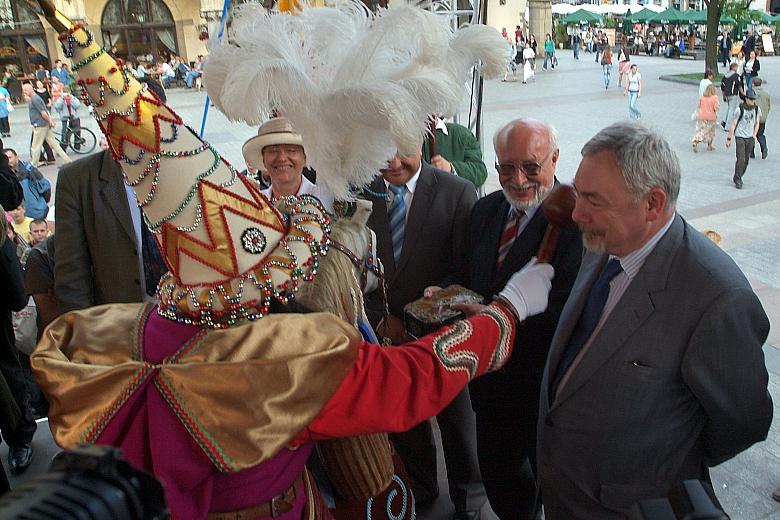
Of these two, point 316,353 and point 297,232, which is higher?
point 297,232

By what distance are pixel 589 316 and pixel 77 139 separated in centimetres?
1388

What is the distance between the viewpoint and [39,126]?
39.8 ft

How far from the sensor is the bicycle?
13156mm

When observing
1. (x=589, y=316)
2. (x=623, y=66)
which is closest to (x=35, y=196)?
(x=589, y=316)

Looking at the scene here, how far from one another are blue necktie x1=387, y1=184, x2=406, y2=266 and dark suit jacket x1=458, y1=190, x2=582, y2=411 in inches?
17.4

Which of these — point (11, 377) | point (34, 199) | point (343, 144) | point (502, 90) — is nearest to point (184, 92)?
point (502, 90)

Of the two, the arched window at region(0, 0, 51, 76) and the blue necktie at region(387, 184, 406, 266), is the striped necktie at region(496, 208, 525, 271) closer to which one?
the blue necktie at region(387, 184, 406, 266)

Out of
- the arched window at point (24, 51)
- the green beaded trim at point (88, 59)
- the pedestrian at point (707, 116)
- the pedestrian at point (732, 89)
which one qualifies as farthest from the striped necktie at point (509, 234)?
the arched window at point (24, 51)

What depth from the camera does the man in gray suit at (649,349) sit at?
5.38 ft

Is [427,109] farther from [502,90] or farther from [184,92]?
[184,92]

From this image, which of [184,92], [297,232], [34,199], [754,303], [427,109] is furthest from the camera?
[184,92]

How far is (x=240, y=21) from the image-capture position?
184 cm

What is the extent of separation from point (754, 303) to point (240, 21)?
1645mm

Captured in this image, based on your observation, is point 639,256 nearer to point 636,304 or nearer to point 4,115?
point 636,304
